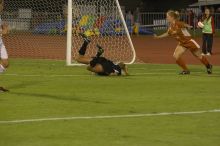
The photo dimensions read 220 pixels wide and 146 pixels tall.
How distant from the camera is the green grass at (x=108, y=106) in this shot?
28.6ft

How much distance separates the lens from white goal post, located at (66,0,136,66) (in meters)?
22.4

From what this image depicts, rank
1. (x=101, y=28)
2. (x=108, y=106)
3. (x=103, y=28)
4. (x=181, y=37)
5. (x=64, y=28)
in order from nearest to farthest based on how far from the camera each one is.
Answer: (x=108, y=106) → (x=181, y=37) → (x=101, y=28) → (x=103, y=28) → (x=64, y=28)

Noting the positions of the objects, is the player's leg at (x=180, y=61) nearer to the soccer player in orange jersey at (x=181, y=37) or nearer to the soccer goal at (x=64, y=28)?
the soccer player in orange jersey at (x=181, y=37)

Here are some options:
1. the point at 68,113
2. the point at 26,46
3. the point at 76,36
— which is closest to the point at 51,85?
the point at 68,113

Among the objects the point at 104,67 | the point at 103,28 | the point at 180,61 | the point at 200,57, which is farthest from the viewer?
the point at 103,28

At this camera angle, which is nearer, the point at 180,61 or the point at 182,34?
the point at 180,61

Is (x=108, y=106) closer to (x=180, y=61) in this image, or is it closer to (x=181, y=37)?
(x=180, y=61)

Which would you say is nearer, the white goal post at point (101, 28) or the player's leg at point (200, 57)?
the player's leg at point (200, 57)

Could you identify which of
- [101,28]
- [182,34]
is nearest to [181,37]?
[182,34]

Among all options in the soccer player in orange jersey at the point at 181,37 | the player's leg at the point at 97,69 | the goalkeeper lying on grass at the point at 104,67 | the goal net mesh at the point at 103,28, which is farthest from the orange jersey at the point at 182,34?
the goal net mesh at the point at 103,28

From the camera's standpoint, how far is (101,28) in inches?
947

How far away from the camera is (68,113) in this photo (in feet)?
35.5

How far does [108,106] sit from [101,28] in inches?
494

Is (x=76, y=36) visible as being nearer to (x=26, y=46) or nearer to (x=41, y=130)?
(x=26, y=46)
